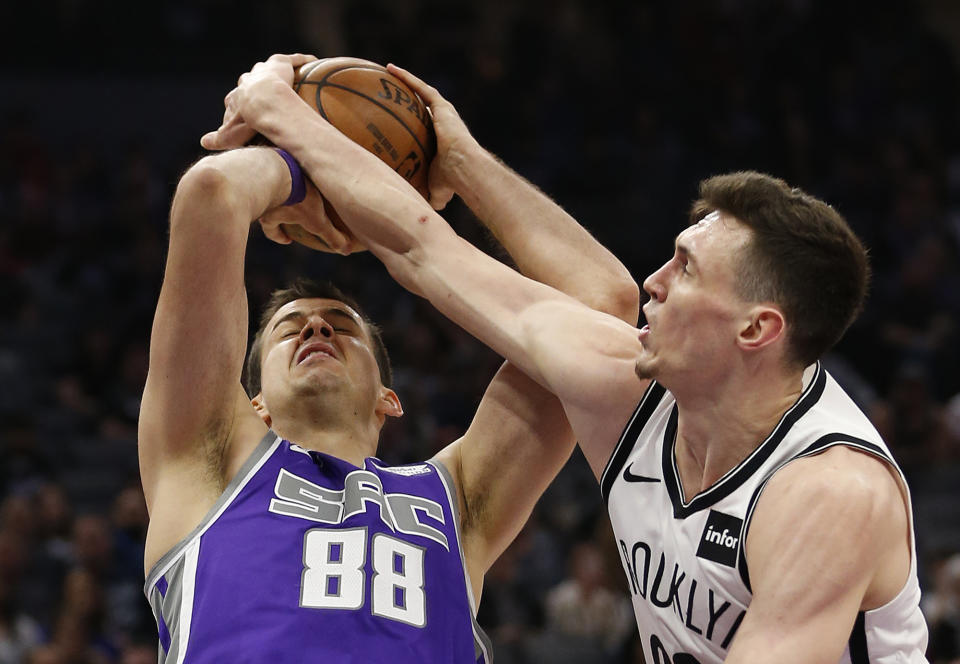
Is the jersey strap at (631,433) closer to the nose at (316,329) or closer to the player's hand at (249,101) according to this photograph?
the nose at (316,329)

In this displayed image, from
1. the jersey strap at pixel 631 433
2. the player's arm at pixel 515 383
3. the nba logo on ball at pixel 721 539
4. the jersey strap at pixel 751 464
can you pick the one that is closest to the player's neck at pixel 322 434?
the player's arm at pixel 515 383

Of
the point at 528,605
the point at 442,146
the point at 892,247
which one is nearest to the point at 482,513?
the point at 442,146

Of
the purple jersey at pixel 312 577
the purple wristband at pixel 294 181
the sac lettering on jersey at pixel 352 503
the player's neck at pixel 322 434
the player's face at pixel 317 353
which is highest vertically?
the purple wristband at pixel 294 181

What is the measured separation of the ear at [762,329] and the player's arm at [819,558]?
11.7 inches

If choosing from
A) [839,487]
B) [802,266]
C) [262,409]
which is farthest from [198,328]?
[839,487]

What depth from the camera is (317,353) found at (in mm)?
3465

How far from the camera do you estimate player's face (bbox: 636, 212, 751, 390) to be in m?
2.77

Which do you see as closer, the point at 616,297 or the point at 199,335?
the point at 199,335

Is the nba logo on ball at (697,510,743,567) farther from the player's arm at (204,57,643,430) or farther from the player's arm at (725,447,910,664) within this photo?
the player's arm at (204,57,643,430)

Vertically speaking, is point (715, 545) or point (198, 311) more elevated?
point (198, 311)

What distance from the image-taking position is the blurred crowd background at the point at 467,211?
7320 millimetres

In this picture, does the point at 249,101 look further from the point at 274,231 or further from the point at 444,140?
the point at 444,140

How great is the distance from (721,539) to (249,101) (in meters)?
1.79

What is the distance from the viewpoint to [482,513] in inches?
138
